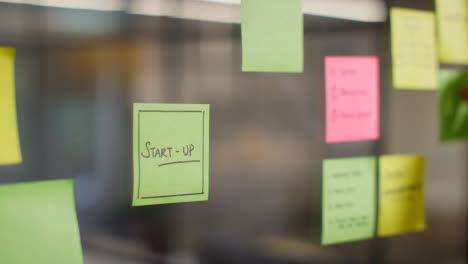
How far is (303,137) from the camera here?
63 cm

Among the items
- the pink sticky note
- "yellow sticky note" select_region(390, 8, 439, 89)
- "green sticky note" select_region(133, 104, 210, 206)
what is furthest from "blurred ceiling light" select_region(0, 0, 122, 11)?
"yellow sticky note" select_region(390, 8, 439, 89)

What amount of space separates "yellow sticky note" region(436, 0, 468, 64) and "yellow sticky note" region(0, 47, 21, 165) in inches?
27.9

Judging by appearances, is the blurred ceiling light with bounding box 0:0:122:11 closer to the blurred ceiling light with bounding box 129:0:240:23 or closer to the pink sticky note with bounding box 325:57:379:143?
the blurred ceiling light with bounding box 129:0:240:23

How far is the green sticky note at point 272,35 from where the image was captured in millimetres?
552

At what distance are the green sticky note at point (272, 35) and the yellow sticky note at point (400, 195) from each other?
27 centimetres

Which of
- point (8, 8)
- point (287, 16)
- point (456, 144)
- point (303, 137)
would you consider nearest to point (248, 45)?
point (287, 16)

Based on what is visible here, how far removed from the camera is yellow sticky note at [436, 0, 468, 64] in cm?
70

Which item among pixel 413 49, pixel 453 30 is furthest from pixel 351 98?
pixel 453 30

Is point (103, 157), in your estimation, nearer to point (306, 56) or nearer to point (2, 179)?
point (2, 179)

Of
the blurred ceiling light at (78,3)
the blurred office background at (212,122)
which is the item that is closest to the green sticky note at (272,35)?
the blurred office background at (212,122)

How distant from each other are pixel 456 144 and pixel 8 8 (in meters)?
0.82

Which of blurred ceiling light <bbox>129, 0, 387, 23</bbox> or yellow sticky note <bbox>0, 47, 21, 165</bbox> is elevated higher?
blurred ceiling light <bbox>129, 0, 387, 23</bbox>

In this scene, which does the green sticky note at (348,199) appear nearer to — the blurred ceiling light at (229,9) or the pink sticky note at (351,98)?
the pink sticky note at (351,98)

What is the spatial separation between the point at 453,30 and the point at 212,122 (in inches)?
19.9
